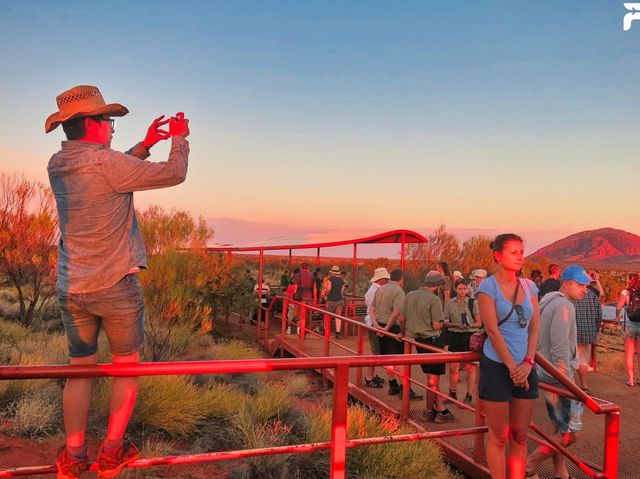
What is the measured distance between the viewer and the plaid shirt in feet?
22.2

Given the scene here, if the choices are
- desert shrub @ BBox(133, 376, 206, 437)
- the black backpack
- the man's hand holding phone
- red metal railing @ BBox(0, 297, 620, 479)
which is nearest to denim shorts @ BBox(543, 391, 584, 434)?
red metal railing @ BBox(0, 297, 620, 479)

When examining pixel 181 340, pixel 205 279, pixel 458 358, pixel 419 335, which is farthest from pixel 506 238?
pixel 205 279

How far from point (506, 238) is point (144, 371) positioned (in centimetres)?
224

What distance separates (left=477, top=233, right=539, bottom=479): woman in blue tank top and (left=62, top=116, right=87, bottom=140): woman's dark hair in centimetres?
233

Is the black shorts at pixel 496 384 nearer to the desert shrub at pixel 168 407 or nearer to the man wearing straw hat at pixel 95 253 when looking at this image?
the man wearing straw hat at pixel 95 253

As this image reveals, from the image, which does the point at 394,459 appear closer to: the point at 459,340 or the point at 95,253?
the point at 459,340

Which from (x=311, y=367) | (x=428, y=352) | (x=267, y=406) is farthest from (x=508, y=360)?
(x=267, y=406)

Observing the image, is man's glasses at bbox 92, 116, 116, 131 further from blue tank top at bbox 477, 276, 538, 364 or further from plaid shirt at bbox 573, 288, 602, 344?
plaid shirt at bbox 573, 288, 602, 344

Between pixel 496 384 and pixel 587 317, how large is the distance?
448 centimetres

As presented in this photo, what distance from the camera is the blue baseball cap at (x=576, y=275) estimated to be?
15.3 ft

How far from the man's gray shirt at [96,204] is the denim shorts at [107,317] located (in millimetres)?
46

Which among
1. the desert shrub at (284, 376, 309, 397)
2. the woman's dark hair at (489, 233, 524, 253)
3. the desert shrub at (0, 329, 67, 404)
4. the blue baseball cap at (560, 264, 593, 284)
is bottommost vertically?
the desert shrub at (284, 376, 309, 397)

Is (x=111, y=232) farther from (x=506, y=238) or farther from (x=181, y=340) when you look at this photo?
(x=181, y=340)

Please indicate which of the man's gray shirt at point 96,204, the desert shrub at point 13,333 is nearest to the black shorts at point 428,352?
the man's gray shirt at point 96,204
